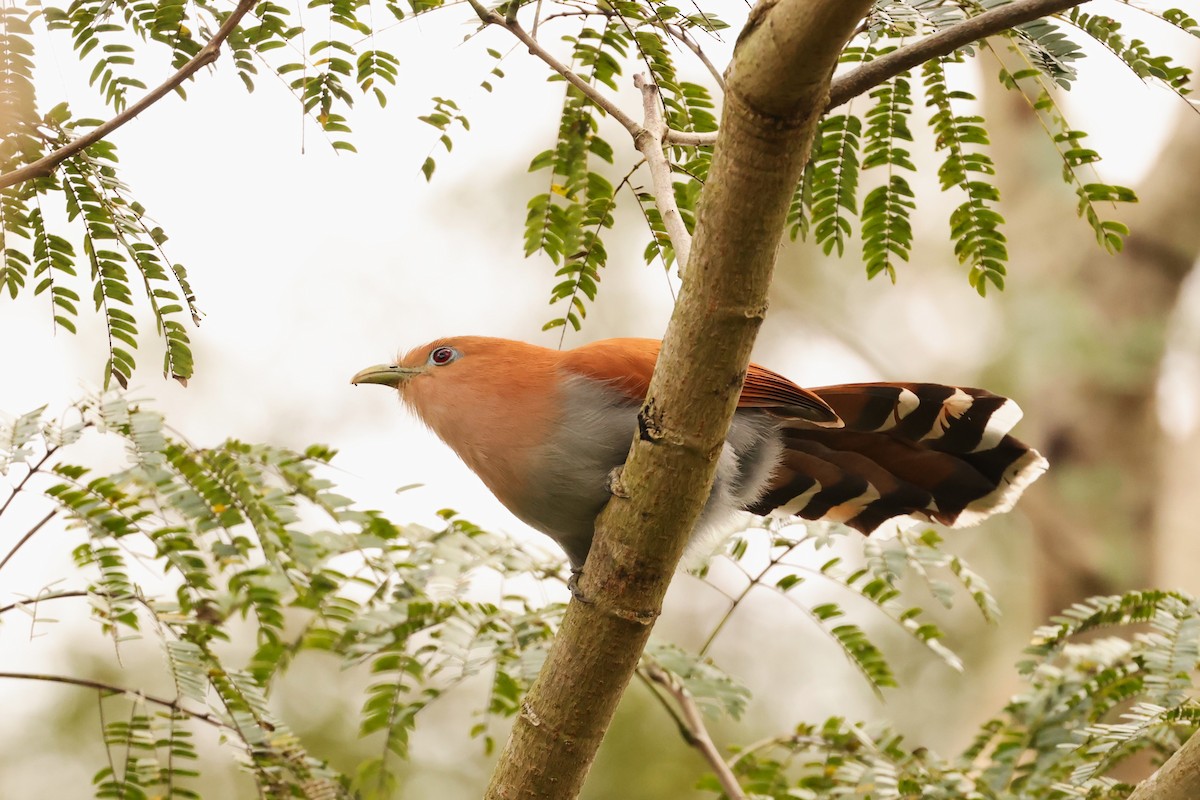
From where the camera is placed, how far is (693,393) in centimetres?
192

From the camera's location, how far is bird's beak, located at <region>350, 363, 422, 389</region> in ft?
11.0

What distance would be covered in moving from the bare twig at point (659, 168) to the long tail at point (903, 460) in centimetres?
123

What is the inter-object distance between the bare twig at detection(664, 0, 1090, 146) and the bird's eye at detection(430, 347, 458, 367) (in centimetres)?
175

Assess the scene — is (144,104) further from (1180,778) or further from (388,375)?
(1180,778)

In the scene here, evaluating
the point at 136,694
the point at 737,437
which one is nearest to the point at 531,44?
the point at 737,437

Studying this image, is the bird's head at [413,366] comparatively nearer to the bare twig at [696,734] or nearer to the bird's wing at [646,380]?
the bird's wing at [646,380]

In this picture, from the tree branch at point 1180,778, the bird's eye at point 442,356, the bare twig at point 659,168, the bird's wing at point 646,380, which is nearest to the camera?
the tree branch at point 1180,778

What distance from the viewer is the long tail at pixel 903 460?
332cm

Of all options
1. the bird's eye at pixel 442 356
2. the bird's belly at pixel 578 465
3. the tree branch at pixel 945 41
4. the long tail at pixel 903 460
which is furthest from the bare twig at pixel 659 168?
the long tail at pixel 903 460

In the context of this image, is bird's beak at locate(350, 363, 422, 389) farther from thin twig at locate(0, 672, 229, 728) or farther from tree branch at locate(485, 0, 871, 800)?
tree branch at locate(485, 0, 871, 800)

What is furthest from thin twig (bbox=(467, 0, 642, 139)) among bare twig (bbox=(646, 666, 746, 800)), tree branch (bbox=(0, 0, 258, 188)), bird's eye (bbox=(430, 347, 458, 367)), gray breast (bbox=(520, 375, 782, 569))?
bare twig (bbox=(646, 666, 746, 800))

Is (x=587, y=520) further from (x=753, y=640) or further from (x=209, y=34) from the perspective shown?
(x=753, y=640)

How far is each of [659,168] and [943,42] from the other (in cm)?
70

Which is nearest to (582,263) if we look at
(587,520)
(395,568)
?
(587,520)
